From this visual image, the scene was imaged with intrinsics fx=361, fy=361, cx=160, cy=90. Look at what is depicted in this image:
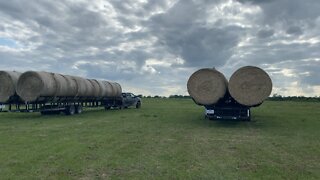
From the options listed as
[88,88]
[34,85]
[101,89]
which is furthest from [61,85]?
[101,89]

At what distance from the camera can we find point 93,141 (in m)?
12.4

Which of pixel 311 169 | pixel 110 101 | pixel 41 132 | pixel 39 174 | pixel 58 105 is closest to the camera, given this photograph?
pixel 39 174

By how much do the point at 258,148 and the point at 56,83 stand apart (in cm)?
1672

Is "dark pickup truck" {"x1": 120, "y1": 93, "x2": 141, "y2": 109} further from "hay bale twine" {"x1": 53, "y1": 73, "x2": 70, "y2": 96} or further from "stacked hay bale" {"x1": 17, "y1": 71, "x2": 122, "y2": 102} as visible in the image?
"hay bale twine" {"x1": 53, "y1": 73, "x2": 70, "y2": 96}

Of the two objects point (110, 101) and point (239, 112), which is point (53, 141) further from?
point (110, 101)

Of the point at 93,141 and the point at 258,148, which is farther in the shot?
the point at 93,141

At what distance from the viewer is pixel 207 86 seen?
1992cm

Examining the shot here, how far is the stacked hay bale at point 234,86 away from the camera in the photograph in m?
18.7

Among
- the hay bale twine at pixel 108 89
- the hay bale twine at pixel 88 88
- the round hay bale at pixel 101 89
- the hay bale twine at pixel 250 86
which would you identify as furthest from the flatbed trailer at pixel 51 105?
the hay bale twine at pixel 250 86

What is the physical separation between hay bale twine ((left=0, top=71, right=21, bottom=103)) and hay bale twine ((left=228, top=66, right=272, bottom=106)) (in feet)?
47.9

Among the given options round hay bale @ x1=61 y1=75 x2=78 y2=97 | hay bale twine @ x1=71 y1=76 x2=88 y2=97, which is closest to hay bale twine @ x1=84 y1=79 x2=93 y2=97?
hay bale twine @ x1=71 y1=76 x2=88 y2=97

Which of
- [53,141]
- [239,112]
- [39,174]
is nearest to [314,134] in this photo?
[239,112]

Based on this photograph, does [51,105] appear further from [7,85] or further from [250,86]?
[250,86]

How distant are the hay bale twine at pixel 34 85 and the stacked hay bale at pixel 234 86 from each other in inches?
376
